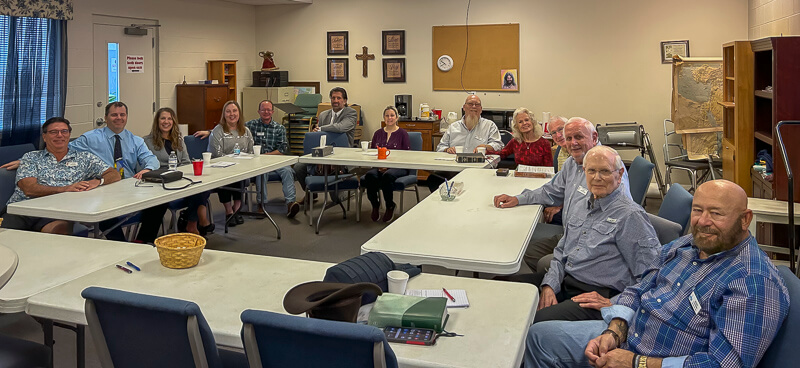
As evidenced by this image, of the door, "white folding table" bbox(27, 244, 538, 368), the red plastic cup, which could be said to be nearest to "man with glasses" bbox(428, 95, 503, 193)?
the red plastic cup

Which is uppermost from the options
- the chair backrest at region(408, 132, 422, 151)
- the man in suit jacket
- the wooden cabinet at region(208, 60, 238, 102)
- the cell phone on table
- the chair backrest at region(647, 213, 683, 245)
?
the wooden cabinet at region(208, 60, 238, 102)

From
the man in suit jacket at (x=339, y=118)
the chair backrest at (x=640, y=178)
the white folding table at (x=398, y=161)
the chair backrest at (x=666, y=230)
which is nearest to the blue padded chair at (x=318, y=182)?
the white folding table at (x=398, y=161)

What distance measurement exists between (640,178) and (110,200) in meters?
3.18

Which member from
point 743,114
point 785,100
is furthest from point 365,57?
point 785,100

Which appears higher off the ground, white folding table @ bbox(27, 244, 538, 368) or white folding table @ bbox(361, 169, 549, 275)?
white folding table @ bbox(361, 169, 549, 275)

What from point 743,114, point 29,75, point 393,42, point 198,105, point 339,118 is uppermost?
point 393,42

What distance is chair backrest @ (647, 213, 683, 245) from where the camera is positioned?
2.83 m

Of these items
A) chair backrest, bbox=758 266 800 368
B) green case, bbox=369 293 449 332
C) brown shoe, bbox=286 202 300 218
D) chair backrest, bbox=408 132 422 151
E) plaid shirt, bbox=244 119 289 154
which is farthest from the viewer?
plaid shirt, bbox=244 119 289 154

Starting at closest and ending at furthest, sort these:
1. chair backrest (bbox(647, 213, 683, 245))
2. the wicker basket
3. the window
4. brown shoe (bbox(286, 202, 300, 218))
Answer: the wicker basket → chair backrest (bbox(647, 213, 683, 245)) → the window → brown shoe (bbox(286, 202, 300, 218))

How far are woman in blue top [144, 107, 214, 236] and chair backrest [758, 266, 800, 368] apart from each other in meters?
4.69

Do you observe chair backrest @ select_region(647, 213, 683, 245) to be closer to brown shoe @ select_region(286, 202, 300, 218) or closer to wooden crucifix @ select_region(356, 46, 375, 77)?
brown shoe @ select_region(286, 202, 300, 218)

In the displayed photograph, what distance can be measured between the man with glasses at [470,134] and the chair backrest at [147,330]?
4737mm

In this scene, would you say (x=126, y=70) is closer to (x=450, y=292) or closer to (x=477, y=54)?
(x=477, y=54)

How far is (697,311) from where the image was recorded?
201cm
